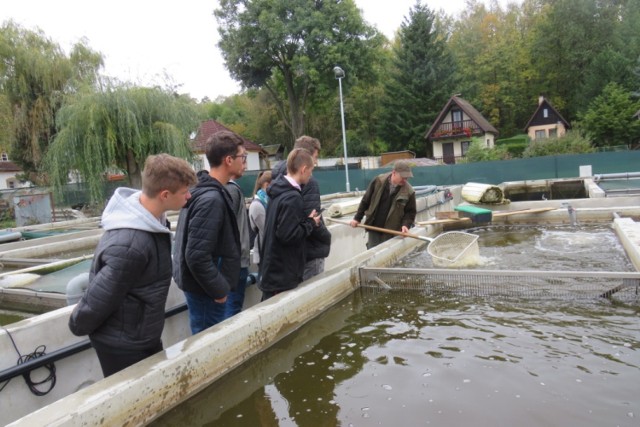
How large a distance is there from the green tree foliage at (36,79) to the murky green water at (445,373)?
61.1 ft

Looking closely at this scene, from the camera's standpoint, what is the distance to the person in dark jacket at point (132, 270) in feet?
7.65

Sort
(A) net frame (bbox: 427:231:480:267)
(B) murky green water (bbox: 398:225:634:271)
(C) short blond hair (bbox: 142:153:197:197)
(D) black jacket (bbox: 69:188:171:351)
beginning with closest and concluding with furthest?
(D) black jacket (bbox: 69:188:171:351)
(C) short blond hair (bbox: 142:153:197:197)
(A) net frame (bbox: 427:231:480:267)
(B) murky green water (bbox: 398:225:634:271)

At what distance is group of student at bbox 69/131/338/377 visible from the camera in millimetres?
2385

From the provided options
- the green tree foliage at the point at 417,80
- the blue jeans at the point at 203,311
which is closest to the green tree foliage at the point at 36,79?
the blue jeans at the point at 203,311

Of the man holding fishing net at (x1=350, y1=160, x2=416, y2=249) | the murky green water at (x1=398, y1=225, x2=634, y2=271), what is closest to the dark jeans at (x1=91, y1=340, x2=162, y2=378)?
the man holding fishing net at (x1=350, y1=160, x2=416, y2=249)

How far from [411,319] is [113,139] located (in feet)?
49.2

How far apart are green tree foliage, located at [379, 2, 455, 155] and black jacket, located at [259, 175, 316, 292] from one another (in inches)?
1616

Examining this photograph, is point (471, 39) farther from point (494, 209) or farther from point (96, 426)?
point (96, 426)

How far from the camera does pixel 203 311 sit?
359cm

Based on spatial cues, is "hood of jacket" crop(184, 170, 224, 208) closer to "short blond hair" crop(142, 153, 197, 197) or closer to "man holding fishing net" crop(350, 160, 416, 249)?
"short blond hair" crop(142, 153, 197, 197)

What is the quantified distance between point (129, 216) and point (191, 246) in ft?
2.15

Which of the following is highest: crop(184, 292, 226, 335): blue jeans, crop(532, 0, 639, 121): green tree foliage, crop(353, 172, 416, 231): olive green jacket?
crop(532, 0, 639, 121): green tree foliage

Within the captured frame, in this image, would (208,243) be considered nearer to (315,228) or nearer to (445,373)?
(315,228)

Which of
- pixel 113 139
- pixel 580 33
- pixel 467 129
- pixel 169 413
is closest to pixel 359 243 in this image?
pixel 169 413
